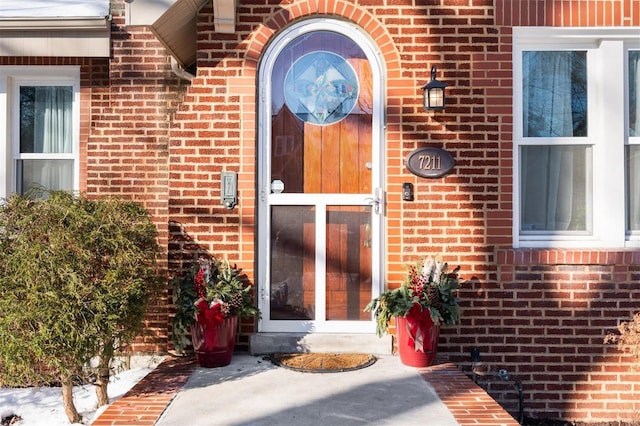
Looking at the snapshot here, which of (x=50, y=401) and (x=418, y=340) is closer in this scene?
(x=418, y=340)

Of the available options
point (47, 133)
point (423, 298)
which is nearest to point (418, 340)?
point (423, 298)

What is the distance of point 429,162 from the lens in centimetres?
507

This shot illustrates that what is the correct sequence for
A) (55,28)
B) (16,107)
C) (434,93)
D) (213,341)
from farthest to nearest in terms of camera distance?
(16,107), (55,28), (434,93), (213,341)

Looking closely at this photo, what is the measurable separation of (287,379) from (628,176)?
135 inches

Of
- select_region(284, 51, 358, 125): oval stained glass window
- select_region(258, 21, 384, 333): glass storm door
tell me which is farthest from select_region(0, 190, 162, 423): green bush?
select_region(284, 51, 358, 125): oval stained glass window

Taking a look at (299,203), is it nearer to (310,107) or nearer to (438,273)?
(310,107)

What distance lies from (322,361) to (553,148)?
271 cm

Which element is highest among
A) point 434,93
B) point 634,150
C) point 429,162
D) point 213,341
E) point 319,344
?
point 434,93

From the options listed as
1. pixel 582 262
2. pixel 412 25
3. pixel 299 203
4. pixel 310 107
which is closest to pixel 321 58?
pixel 310 107

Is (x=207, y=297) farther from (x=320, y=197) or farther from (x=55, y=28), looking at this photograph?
(x=55, y=28)

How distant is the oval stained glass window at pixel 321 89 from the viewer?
5.21 metres

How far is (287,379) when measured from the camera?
4328 mm

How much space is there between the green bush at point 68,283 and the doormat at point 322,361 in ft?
3.80

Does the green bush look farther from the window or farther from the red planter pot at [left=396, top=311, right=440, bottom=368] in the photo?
the window
